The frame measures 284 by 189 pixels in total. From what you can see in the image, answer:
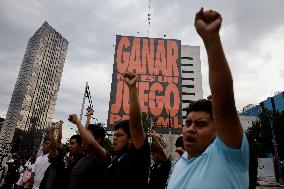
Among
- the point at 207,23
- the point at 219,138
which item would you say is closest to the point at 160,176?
the point at 219,138

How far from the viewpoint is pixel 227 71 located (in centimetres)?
128

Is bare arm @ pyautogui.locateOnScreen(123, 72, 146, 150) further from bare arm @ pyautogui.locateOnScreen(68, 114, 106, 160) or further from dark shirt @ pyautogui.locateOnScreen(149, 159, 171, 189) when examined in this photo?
dark shirt @ pyautogui.locateOnScreen(149, 159, 171, 189)

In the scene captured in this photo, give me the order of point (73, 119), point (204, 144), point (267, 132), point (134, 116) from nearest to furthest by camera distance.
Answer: point (204, 144)
point (134, 116)
point (73, 119)
point (267, 132)

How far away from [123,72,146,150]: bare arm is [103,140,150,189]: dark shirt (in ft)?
0.32

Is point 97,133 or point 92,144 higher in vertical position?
point 97,133

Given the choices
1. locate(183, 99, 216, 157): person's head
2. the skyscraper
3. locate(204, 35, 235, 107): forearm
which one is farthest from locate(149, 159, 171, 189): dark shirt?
the skyscraper

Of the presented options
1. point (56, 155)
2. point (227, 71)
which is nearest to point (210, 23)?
point (227, 71)

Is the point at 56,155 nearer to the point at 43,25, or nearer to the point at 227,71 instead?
the point at 227,71

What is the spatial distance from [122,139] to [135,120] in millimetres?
644

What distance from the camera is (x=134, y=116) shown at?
2.72 m

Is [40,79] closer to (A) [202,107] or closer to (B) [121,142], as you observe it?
(B) [121,142]

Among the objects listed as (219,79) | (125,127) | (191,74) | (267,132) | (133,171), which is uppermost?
(191,74)

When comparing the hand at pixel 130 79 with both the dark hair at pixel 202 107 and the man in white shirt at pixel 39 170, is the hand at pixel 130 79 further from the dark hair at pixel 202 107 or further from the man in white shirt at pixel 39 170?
the man in white shirt at pixel 39 170

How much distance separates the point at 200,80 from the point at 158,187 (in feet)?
220
